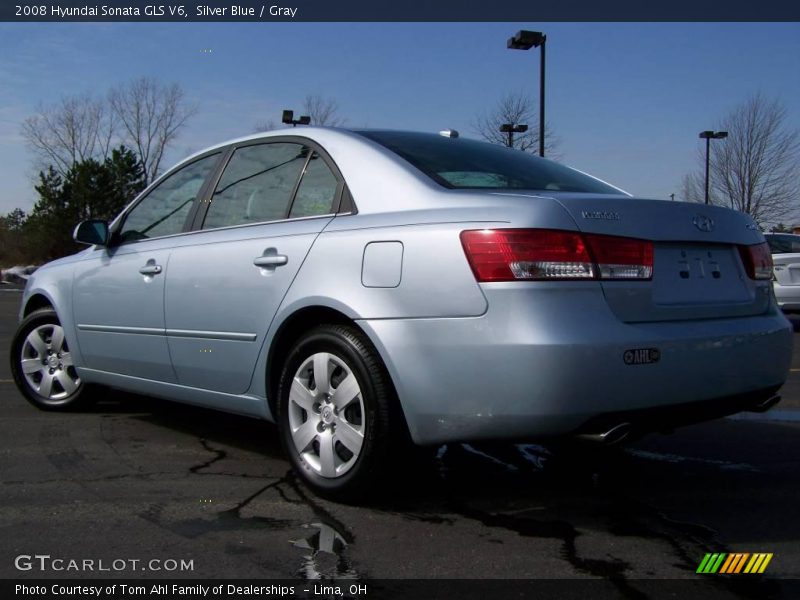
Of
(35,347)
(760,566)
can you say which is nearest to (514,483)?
(760,566)

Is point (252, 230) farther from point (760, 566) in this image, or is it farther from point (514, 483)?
point (760, 566)

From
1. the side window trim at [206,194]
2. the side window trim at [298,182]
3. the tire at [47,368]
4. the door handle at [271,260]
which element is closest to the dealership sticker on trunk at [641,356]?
the door handle at [271,260]

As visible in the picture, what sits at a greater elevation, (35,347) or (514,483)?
(35,347)

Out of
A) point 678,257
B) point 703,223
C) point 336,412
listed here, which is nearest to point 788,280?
point 703,223

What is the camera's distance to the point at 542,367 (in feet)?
9.39

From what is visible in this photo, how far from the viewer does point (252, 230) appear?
3939 mm

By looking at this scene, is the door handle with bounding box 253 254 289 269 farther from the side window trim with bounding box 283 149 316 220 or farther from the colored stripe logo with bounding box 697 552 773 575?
the colored stripe logo with bounding box 697 552 773 575

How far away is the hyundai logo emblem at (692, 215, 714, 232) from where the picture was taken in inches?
132

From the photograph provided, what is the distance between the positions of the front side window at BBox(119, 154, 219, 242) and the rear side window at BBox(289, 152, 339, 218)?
32.9 inches

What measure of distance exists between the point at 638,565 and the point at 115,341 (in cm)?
316

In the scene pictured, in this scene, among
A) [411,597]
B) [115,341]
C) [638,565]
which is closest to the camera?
[411,597]

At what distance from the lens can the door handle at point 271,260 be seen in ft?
12.0

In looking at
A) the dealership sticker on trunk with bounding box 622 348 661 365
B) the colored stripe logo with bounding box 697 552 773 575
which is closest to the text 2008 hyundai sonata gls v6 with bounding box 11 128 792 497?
the dealership sticker on trunk with bounding box 622 348 661 365

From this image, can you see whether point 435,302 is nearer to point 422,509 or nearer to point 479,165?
point 422,509
